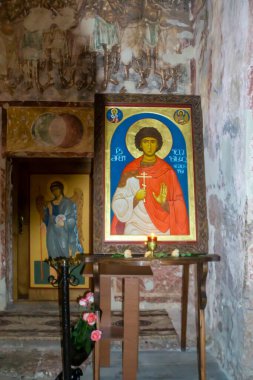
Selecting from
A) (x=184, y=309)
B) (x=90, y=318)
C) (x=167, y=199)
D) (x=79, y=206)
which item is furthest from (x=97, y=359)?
(x=79, y=206)

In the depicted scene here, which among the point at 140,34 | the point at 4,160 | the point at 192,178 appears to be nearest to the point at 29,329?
the point at 4,160

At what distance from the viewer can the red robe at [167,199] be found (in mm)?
4387

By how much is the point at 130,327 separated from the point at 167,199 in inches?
58.9

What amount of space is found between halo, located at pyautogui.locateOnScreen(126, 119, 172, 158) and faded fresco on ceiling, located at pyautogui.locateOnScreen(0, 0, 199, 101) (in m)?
0.57

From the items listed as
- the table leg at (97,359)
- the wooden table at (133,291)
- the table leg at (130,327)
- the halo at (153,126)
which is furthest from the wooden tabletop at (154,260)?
the halo at (153,126)

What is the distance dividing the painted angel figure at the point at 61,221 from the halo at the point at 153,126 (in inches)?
65.7

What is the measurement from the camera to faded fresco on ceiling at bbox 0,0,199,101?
4930mm

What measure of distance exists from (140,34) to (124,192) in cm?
190

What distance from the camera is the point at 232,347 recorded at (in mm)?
3498

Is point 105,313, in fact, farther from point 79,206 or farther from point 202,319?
point 79,206

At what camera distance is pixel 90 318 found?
11.1 feet

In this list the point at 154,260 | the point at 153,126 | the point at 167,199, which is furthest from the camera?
the point at 153,126

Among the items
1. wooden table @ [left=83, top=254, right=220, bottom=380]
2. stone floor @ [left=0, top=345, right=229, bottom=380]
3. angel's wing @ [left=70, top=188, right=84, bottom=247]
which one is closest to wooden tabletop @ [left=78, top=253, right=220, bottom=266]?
wooden table @ [left=83, top=254, right=220, bottom=380]

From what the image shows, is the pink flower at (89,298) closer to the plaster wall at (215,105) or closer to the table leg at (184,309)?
the table leg at (184,309)
